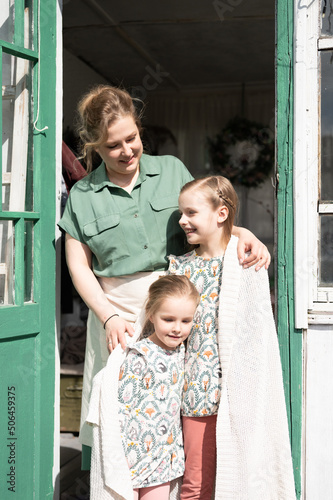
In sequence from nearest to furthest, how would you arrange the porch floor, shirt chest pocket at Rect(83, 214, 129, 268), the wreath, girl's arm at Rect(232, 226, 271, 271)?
girl's arm at Rect(232, 226, 271, 271), shirt chest pocket at Rect(83, 214, 129, 268), the porch floor, the wreath

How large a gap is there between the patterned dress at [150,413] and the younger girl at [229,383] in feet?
0.22

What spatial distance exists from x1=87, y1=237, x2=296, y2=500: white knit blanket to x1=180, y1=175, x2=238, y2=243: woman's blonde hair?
9 centimetres

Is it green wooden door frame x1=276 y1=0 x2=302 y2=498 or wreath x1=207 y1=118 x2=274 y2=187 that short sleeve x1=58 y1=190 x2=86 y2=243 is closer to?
green wooden door frame x1=276 y1=0 x2=302 y2=498

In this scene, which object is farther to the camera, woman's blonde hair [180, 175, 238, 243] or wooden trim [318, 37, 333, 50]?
wooden trim [318, 37, 333, 50]

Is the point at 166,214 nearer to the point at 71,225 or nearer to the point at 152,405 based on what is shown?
the point at 71,225

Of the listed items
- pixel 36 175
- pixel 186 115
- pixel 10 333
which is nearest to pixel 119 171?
pixel 36 175

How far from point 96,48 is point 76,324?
8.22ft

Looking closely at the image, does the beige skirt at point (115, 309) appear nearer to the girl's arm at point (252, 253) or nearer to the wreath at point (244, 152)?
the girl's arm at point (252, 253)

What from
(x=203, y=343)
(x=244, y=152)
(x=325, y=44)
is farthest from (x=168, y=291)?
(x=244, y=152)

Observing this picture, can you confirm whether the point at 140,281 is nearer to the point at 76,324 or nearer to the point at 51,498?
the point at 51,498

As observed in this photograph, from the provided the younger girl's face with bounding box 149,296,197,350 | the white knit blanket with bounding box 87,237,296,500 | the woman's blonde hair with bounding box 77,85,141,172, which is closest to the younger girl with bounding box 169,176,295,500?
the white knit blanket with bounding box 87,237,296,500

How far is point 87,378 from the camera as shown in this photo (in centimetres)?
254

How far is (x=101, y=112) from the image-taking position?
2.29 m

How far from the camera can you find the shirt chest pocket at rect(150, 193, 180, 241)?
2.44m
